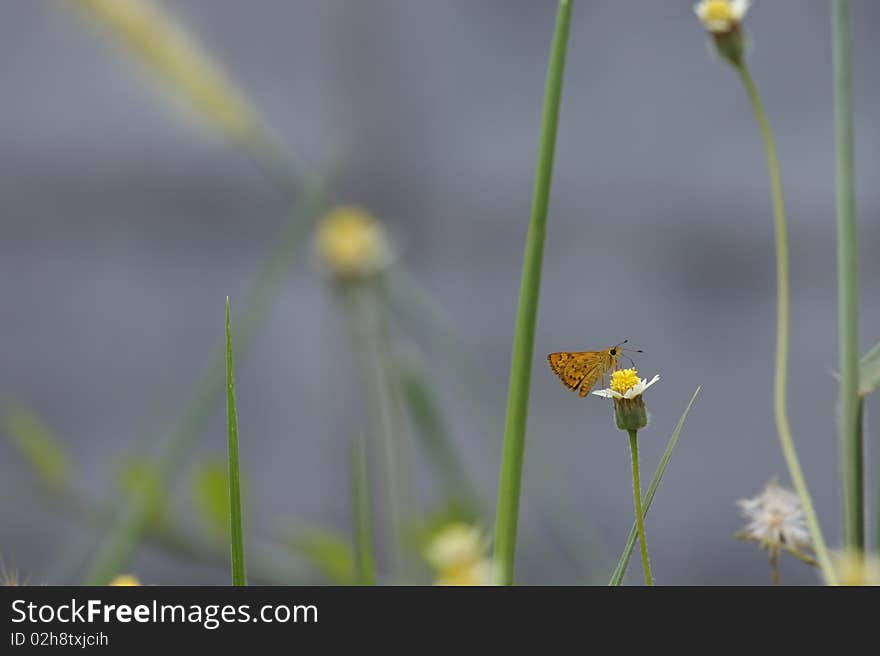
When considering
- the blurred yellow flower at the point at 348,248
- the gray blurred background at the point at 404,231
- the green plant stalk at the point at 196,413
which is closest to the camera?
the green plant stalk at the point at 196,413

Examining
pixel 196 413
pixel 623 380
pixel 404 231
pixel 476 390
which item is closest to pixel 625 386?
pixel 623 380

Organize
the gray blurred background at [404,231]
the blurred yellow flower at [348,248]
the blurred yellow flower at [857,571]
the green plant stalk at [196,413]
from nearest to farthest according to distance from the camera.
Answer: the blurred yellow flower at [857,571] → the green plant stalk at [196,413] → the blurred yellow flower at [348,248] → the gray blurred background at [404,231]

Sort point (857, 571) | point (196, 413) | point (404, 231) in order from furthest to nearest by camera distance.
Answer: point (404, 231)
point (196, 413)
point (857, 571)

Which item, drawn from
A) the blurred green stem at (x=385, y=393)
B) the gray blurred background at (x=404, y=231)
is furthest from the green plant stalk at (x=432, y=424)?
the gray blurred background at (x=404, y=231)

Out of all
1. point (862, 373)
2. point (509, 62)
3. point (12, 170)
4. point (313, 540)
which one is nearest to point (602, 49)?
point (509, 62)

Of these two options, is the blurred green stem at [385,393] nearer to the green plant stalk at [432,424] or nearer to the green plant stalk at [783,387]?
the green plant stalk at [432,424]

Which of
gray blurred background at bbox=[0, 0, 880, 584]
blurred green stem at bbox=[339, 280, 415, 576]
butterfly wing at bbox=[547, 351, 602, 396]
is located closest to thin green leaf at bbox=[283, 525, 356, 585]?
blurred green stem at bbox=[339, 280, 415, 576]

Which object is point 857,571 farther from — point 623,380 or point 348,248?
point 348,248
